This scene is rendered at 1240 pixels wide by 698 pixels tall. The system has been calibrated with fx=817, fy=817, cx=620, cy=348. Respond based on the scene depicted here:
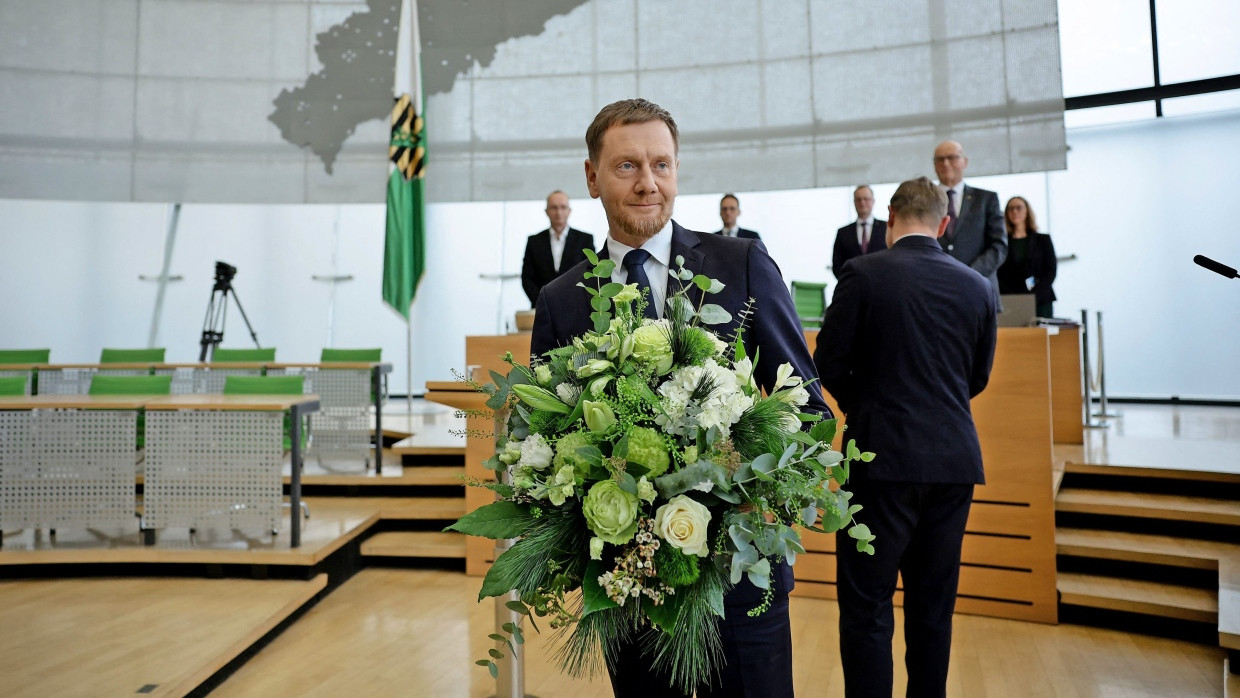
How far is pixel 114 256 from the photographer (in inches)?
375

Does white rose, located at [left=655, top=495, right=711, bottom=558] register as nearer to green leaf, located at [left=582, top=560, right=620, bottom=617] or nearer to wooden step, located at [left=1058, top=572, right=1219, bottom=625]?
green leaf, located at [left=582, top=560, right=620, bottom=617]

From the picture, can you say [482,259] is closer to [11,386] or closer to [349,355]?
[349,355]

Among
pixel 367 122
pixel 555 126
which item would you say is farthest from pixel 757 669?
pixel 367 122

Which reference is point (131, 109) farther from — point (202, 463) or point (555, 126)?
point (202, 463)

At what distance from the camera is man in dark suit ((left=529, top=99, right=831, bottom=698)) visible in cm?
118

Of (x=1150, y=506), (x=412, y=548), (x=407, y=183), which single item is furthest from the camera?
(x=407, y=183)

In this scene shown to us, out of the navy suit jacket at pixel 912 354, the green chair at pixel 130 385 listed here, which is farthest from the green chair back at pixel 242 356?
the navy suit jacket at pixel 912 354

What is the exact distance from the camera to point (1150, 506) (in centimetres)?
394

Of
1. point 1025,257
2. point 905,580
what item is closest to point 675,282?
point 905,580

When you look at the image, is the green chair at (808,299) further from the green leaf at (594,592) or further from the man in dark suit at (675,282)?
the green leaf at (594,592)

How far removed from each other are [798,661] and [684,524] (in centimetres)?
268

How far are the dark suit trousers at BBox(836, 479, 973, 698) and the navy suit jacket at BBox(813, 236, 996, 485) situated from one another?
8 cm

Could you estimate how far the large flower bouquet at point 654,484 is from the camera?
3.06 feet

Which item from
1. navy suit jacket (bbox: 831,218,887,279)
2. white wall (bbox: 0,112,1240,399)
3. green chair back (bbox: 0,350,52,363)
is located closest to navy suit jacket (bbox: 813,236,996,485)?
navy suit jacket (bbox: 831,218,887,279)
